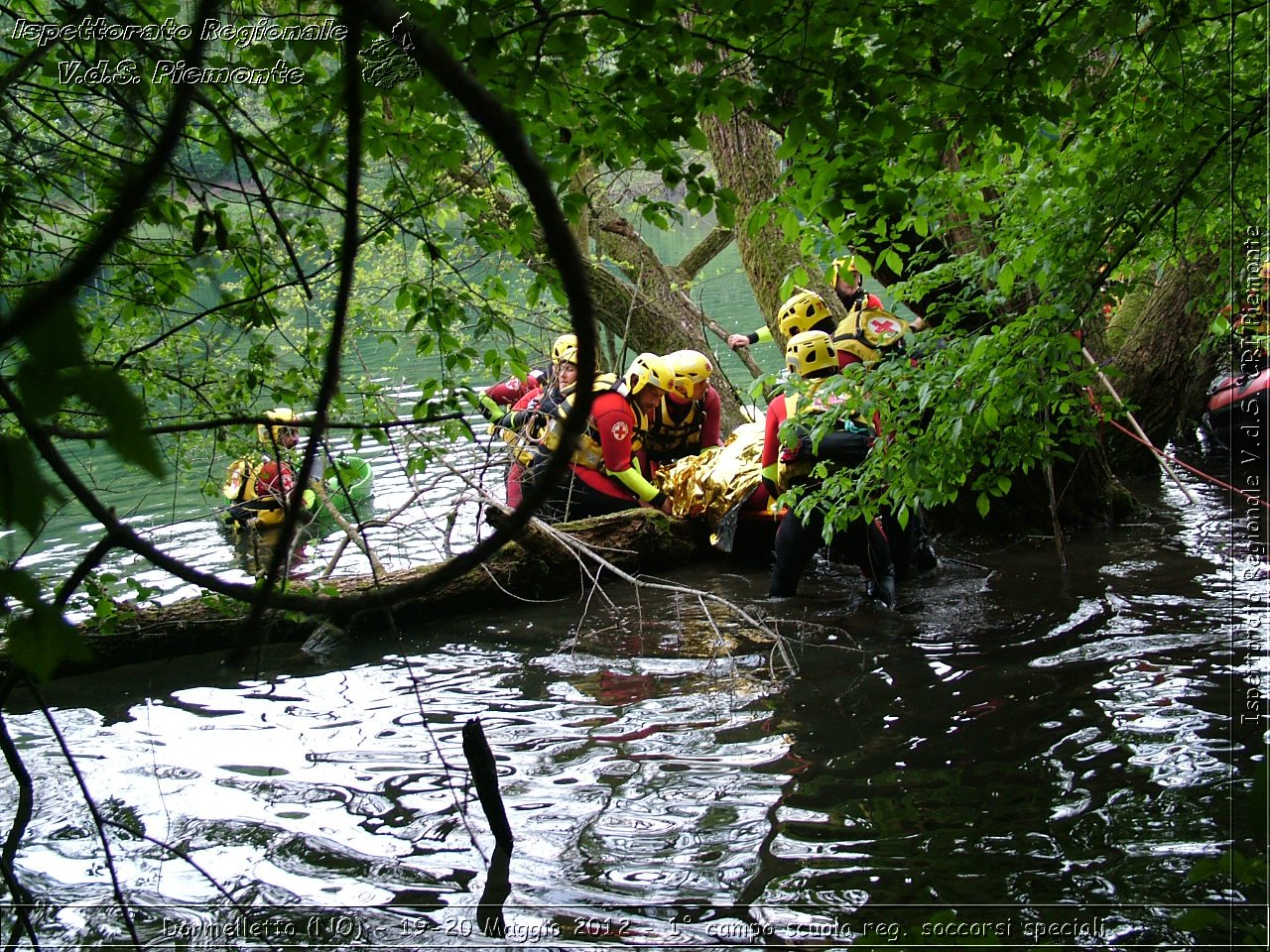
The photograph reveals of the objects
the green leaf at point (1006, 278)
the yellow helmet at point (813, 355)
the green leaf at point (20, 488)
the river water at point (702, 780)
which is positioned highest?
the yellow helmet at point (813, 355)

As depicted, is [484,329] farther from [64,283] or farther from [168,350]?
[64,283]

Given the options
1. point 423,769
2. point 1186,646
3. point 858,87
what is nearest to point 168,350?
point 423,769

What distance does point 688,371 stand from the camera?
864 cm

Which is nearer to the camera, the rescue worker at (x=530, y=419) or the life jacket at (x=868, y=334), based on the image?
the life jacket at (x=868, y=334)

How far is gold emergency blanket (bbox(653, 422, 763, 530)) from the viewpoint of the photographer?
8.36 m

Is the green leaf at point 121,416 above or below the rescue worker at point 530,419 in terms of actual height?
below

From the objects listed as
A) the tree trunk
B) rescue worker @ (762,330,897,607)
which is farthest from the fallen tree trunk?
the tree trunk

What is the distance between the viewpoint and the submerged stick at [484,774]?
3748mm

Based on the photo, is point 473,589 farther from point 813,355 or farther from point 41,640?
point 41,640

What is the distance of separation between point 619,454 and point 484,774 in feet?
16.5

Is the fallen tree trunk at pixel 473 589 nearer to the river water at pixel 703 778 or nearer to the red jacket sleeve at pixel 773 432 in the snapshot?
the river water at pixel 703 778

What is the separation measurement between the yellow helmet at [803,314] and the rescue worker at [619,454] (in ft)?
3.81

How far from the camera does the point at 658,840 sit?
3.89 meters

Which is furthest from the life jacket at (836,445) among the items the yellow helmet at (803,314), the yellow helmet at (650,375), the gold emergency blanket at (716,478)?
the yellow helmet at (650,375)
